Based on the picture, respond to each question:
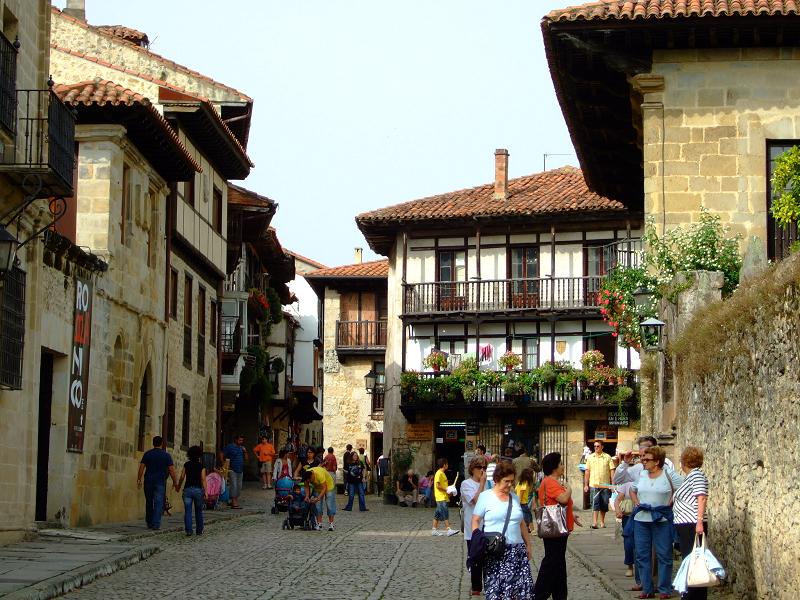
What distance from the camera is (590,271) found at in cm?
5084

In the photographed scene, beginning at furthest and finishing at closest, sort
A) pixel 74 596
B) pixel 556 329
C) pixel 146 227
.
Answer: pixel 556 329
pixel 146 227
pixel 74 596

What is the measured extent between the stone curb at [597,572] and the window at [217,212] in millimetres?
17888

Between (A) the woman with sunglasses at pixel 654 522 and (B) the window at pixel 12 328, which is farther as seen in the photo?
(B) the window at pixel 12 328

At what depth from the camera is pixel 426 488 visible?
45.9 metres

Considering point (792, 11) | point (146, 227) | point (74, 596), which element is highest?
point (792, 11)

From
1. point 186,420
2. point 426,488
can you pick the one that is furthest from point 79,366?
point 426,488

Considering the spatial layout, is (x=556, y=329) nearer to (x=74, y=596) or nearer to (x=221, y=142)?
(x=221, y=142)

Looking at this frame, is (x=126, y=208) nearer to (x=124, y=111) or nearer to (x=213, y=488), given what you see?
(x=124, y=111)

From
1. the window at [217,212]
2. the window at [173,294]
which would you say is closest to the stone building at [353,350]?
the window at [217,212]

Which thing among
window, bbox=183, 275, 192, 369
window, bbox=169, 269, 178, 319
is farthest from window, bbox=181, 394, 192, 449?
window, bbox=169, 269, 178, 319

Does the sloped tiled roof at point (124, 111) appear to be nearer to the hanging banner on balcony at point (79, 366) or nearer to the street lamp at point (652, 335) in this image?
the hanging banner on balcony at point (79, 366)

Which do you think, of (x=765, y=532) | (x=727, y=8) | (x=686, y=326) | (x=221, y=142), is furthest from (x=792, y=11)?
(x=221, y=142)

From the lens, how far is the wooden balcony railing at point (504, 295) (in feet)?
165

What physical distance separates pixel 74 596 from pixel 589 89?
12.8 m
